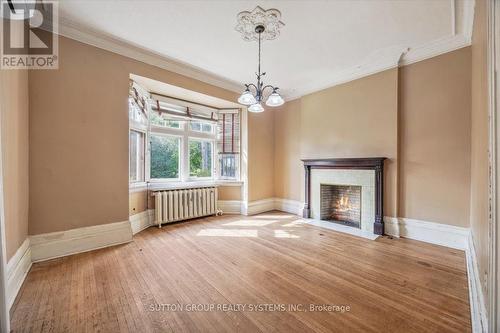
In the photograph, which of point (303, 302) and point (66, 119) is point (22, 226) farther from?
point (303, 302)

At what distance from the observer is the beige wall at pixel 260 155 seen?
206 inches

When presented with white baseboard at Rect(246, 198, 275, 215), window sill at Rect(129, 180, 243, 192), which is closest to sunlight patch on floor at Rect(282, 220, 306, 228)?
white baseboard at Rect(246, 198, 275, 215)

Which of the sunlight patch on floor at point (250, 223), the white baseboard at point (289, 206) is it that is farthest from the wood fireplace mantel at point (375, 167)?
the sunlight patch on floor at point (250, 223)

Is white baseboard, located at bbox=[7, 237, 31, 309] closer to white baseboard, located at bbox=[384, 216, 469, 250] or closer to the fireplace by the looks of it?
the fireplace

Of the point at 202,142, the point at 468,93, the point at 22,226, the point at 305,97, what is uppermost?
the point at 305,97

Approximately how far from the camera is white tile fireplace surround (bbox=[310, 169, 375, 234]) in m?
3.81

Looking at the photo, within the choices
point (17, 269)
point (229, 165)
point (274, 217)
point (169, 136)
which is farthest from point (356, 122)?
point (17, 269)

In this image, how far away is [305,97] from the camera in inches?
195

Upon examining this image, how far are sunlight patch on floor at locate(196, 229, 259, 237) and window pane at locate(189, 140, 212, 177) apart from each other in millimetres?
1635

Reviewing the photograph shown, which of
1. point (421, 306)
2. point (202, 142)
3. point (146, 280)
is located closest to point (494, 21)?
Result: point (421, 306)

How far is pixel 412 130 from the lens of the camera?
348 cm

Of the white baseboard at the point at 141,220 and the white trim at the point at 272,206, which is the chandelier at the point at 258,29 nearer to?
the white baseboard at the point at 141,220

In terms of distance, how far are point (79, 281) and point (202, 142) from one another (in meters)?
3.54

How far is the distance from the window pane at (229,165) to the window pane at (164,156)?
112 cm
